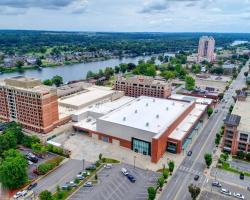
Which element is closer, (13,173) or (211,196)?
(13,173)

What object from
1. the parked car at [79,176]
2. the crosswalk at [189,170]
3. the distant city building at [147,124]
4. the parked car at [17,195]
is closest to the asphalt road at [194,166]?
the crosswalk at [189,170]

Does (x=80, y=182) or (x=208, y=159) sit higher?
(x=208, y=159)

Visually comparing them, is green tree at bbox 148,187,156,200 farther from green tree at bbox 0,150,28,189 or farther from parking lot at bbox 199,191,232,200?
green tree at bbox 0,150,28,189

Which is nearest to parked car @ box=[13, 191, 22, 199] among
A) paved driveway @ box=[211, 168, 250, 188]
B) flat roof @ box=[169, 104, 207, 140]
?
flat roof @ box=[169, 104, 207, 140]

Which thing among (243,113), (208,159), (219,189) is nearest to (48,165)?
(208,159)

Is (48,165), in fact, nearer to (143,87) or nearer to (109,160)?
(109,160)

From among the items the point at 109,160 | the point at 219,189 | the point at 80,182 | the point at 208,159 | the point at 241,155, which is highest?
the point at 208,159
